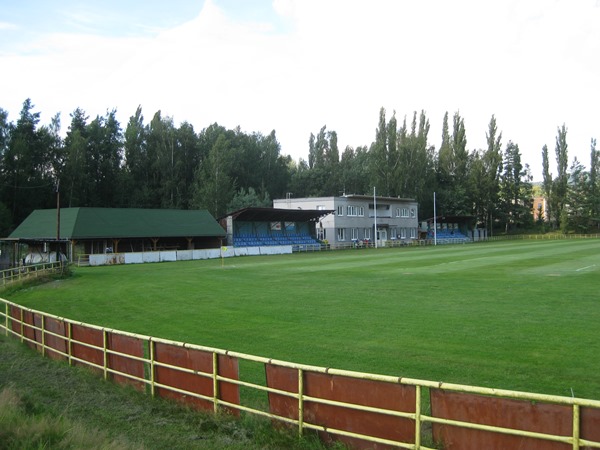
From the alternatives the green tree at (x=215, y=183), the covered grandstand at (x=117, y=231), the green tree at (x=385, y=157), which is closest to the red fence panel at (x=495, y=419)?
the covered grandstand at (x=117, y=231)

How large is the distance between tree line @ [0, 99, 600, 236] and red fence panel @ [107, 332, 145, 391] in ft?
204

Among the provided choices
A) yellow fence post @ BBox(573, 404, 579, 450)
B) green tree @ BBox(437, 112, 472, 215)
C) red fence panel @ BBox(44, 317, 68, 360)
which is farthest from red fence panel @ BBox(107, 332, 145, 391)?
green tree @ BBox(437, 112, 472, 215)

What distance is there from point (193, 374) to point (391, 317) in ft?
31.9


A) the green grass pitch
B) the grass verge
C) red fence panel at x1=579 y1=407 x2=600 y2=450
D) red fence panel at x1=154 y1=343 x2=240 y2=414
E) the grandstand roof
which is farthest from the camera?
the grandstand roof

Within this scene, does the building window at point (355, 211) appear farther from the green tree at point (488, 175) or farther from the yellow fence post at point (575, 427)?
the yellow fence post at point (575, 427)

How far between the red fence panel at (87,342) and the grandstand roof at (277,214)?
5621 cm

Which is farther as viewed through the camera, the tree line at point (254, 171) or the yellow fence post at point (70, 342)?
the tree line at point (254, 171)

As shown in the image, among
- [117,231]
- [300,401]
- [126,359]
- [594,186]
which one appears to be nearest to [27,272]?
[117,231]

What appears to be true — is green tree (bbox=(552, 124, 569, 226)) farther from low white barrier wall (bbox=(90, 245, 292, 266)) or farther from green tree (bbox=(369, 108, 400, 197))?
low white barrier wall (bbox=(90, 245, 292, 266))

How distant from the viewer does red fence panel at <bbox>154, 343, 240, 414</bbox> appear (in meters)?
9.30

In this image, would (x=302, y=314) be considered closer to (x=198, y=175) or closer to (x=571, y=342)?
(x=571, y=342)

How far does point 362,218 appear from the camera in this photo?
3541 inches

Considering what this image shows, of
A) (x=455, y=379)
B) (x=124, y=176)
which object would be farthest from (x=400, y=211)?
(x=455, y=379)

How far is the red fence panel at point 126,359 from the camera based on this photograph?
1119 cm
